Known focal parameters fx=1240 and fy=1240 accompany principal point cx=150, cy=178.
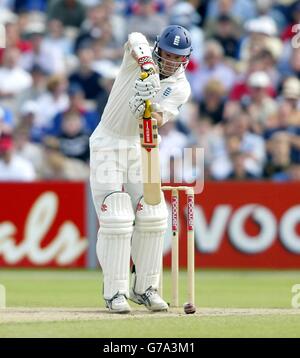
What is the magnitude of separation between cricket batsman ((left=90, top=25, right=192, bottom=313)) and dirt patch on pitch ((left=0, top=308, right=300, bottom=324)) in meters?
0.14

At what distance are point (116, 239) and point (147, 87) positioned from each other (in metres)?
1.19

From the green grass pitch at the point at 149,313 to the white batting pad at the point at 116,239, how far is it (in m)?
0.26

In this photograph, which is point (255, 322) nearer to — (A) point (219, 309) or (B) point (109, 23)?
(A) point (219, 309)

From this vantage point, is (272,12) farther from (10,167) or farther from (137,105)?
(137,105)

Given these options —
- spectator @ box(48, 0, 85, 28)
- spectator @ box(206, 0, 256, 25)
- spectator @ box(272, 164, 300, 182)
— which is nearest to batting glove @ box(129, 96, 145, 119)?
spectator @ box(272, 164, 300, 182)

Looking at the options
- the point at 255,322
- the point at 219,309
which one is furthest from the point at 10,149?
the point at 255,322

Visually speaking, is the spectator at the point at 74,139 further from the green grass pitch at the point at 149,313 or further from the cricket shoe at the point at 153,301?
the cricket shoe at the point at 153,301

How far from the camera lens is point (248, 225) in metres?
15.0

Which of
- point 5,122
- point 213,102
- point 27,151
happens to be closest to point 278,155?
point 213,102

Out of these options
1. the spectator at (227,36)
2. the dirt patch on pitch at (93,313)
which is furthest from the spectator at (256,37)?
the dirt patch on pitch at (93,313)

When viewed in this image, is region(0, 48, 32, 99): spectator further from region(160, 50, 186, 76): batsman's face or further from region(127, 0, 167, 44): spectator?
region(160, 50, 186, 76): batsman's face

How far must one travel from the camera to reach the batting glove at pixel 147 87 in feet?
29.4

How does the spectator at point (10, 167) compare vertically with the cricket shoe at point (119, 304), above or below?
above
